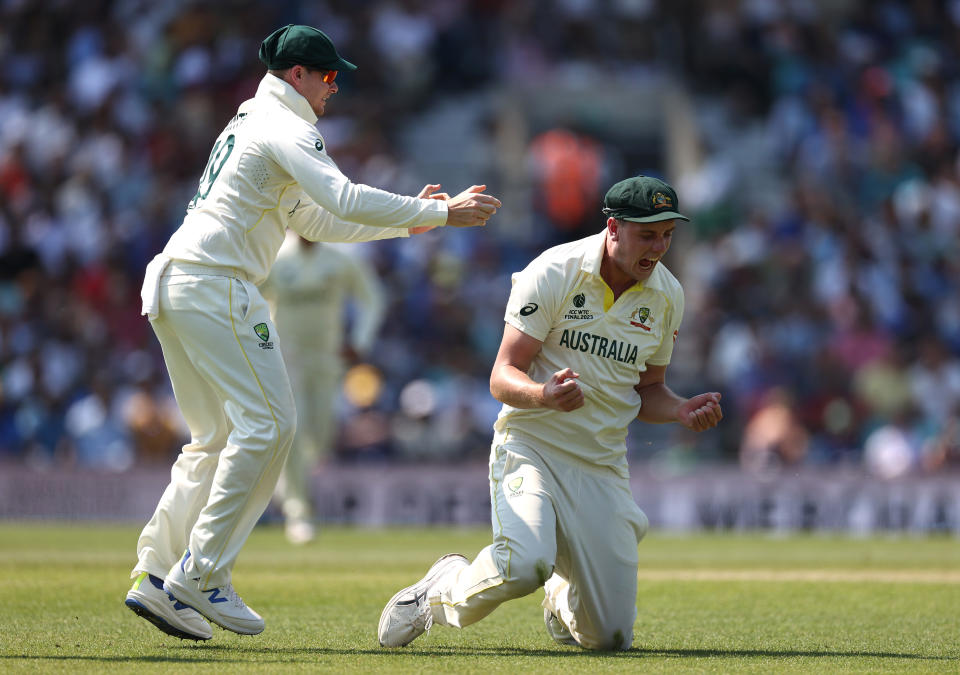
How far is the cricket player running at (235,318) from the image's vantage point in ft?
20.4

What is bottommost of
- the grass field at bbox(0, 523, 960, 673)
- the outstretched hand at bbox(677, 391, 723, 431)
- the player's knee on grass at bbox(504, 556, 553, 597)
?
the grass field at bbox(0, 523, 960, 673)

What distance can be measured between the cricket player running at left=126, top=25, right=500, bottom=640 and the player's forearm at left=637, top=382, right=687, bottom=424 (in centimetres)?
119

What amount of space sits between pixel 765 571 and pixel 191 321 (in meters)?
5.55

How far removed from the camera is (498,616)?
792cm

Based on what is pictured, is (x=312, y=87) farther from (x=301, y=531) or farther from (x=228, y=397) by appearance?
(x=301, y=531)

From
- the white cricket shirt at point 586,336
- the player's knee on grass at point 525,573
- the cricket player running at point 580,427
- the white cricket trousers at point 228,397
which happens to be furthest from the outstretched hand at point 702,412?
the white cricket trousers at point 228,397

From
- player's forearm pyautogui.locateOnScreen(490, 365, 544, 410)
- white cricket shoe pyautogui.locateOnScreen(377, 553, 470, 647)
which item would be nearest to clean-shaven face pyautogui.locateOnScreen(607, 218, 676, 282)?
player's forearm pyautogui.locateOnScreen(490, 365, 544, 410)

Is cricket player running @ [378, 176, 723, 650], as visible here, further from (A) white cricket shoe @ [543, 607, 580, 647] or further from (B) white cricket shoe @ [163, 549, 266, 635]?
(B) white cricket shoe @ [163, 549, 266, 635]

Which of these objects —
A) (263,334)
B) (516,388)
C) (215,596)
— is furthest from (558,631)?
(263,334)

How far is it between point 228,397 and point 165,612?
0.94 meters

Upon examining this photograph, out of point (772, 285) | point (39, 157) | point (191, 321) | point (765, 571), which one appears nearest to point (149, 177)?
point (39, 157)

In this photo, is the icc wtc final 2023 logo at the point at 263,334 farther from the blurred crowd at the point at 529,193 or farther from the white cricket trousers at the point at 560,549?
Result: the blurred crowd at the point at 529,193

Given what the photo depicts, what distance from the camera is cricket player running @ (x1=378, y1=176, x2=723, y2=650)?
627 centimetres

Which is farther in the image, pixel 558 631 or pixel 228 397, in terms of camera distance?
pixel 558 631
